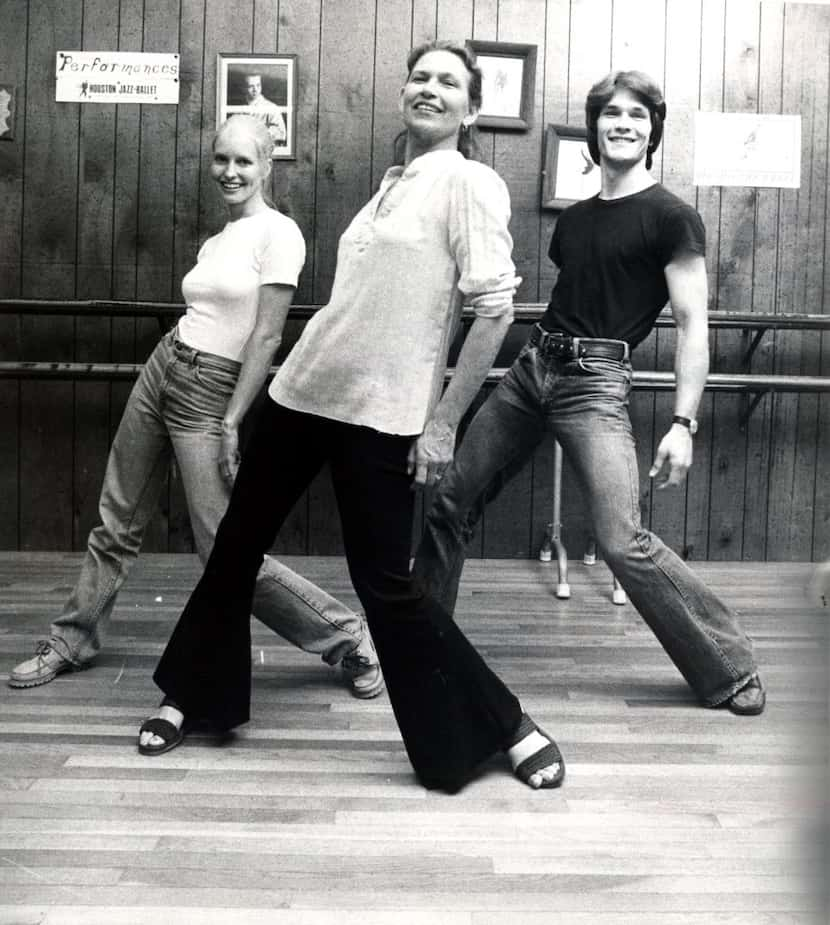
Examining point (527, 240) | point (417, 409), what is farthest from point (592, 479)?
point (527, 240)

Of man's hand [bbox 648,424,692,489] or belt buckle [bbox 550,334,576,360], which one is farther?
belt buckle [bbox 550,334,576,360]

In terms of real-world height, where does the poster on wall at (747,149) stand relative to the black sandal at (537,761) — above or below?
above

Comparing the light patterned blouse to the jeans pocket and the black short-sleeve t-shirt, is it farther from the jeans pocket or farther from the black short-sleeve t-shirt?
the black short-sleeve t-shirt

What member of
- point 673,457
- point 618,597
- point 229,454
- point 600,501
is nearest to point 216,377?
point 229,454

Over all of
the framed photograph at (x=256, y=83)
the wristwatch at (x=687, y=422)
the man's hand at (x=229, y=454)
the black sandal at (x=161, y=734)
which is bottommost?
the black sandal at (x=161, y=734)

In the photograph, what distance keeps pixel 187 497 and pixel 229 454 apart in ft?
0.48

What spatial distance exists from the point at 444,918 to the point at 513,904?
0.11 meters

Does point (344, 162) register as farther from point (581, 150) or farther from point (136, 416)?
point (136, 416)

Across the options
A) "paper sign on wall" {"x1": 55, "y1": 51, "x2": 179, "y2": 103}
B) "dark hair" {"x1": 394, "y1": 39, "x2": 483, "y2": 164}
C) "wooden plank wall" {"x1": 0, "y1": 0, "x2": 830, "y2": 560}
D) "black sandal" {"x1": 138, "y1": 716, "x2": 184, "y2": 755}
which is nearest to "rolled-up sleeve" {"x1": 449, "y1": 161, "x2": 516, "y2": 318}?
"dark hair" {"x1": 394, "y1": 39, "x2": 483, "y2": 164}

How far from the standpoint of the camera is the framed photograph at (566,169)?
13.4ft

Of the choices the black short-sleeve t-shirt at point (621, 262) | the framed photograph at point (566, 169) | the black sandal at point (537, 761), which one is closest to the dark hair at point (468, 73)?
the black short-sleeve t-shirt at point (621, 262)

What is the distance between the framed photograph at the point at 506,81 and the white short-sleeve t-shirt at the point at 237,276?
1941mm

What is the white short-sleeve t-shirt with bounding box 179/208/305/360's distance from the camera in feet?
7.51

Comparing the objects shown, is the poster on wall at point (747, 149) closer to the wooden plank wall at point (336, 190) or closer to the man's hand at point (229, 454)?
the wooden plank wall at point (336, 190)
